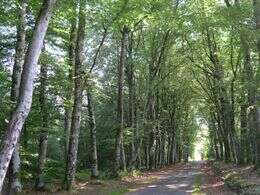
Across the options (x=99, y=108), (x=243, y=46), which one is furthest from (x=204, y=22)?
(x=99, y=108)

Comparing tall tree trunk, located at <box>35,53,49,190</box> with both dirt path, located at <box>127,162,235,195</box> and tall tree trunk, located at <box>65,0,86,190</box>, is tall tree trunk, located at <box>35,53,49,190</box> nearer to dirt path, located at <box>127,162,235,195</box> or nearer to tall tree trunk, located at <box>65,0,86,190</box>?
tall tree trunk, located at <box>65,0,86,190</box>

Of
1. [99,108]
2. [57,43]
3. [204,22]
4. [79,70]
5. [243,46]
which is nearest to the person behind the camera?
[79,70]

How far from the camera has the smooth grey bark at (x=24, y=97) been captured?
10117 mm

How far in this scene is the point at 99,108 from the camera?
4862 cm

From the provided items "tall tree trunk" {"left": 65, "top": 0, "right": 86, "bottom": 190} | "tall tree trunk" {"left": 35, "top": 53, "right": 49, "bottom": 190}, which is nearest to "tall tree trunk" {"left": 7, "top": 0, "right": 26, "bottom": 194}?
"tall tree trunk" {"left": 65, "top": 0, "right": 86, "bottom": 190}

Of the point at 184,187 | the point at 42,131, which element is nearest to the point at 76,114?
the point at 42,131

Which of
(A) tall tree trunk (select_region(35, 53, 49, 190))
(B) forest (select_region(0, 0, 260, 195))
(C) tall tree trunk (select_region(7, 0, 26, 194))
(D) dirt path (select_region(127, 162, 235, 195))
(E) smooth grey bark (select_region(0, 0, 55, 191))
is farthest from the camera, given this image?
(A) tall tree trunk (select_region(35, 53, 49, 190))

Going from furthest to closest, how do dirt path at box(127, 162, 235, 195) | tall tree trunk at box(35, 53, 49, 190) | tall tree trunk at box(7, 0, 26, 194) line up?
tall tree trunk at box(35, 53, 49, 190) → dirt path at box(127, 162, 235, 195) → tall tree trunk at box(7, 0, 26, 194)

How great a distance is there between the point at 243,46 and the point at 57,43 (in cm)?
1011

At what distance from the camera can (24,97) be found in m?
10.6

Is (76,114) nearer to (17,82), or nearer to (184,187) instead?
(17,82)

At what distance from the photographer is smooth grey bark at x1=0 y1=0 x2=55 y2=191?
10.1m

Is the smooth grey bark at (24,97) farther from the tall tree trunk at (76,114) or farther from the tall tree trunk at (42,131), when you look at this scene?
the tall tree trunk at (42,131)

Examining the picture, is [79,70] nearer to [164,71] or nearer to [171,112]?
[164,71]
